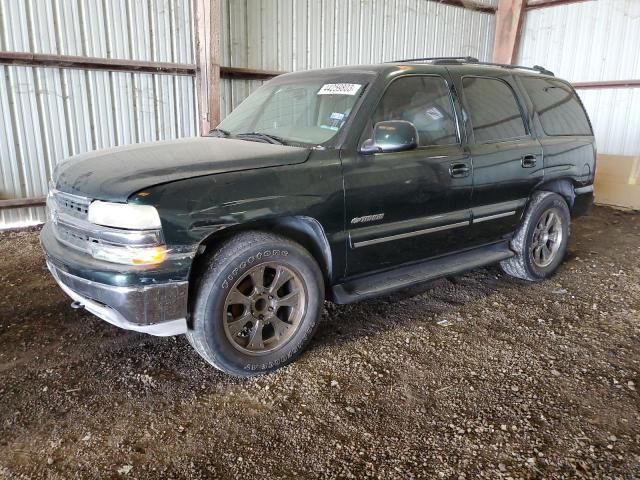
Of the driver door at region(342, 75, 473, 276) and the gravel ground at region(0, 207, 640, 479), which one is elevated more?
the driver door at region(342, 75, 473, 276)

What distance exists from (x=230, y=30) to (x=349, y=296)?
5666mm

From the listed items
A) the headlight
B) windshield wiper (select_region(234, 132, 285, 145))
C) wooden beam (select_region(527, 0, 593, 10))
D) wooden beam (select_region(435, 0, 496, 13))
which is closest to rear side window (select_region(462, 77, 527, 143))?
windshield wiper (select_region(234, 132, 285, 145))

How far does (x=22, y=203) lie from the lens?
20.9 ft

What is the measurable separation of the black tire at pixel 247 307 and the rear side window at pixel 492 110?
1877 mm

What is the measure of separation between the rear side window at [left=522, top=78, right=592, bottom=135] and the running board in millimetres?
1220

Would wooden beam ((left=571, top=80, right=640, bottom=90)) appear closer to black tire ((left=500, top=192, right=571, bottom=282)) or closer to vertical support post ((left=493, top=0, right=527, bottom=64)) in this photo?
vertical support post ((left=493, top=0, right=527, bottom=64))

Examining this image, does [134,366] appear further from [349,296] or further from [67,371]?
[349,296]

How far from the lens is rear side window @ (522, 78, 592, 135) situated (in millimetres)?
4508

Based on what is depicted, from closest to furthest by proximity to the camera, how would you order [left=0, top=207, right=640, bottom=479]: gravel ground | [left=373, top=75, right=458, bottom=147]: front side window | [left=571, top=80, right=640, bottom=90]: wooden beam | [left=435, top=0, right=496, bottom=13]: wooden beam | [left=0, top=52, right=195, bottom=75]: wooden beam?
1. [left=0, top=207, right=640, bottom=479]: gravel ground
2. [left=373, top=75, right=458, bottom=147]: front side window
3. [left=0, top=52, right=195, bottom=75]: wooden beam
4. [left=571, top=80, right=640, bottom=90]: wooden beam
5. [left=435, top=0, right=496, bottom=13]: wooden beam

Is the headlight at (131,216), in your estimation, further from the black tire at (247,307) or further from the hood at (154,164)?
the black tire at (247,307)

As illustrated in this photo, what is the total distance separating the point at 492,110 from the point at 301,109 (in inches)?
63.2

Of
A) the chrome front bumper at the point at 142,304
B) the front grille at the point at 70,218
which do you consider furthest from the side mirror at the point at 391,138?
the front grille at the point at 70,218

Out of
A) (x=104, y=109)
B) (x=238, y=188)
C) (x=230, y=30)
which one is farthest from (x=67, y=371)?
(x=230, y=30)

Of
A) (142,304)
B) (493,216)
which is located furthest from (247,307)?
(493,216)
